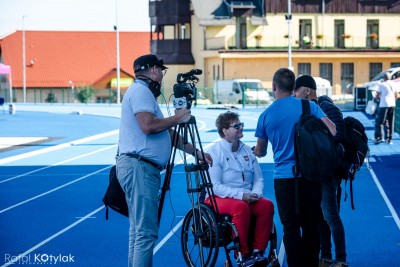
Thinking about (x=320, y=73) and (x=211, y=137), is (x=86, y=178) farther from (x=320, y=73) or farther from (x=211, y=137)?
(x=320, y=73)

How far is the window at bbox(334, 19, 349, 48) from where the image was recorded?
7319 centimetres

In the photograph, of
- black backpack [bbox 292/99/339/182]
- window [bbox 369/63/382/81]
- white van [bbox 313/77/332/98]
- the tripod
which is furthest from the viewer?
window [bbox 369/63/382/81]

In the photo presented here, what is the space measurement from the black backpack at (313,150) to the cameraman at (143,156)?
3.01 ft

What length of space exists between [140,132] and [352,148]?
84.5 inches

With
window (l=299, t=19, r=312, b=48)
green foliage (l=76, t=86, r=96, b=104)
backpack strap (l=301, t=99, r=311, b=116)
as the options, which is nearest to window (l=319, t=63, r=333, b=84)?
window (l=299, t=19, r=312, b=48)

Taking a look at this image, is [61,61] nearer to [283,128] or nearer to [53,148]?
[53,148]

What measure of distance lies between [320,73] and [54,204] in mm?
59913

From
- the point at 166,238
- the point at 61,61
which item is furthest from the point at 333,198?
the point at 61,61

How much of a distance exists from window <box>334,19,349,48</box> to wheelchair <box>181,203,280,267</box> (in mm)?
65034

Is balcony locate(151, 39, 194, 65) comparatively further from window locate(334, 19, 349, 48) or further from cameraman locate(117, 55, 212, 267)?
cameraman locate(117, 55, 212, 267)

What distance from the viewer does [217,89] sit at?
210 feet

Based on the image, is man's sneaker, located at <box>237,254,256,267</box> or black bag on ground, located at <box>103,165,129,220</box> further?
man's sneaker, located at <box>237,254,256,267</box>

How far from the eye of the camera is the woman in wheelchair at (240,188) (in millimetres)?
8812

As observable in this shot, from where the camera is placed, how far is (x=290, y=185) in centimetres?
796
